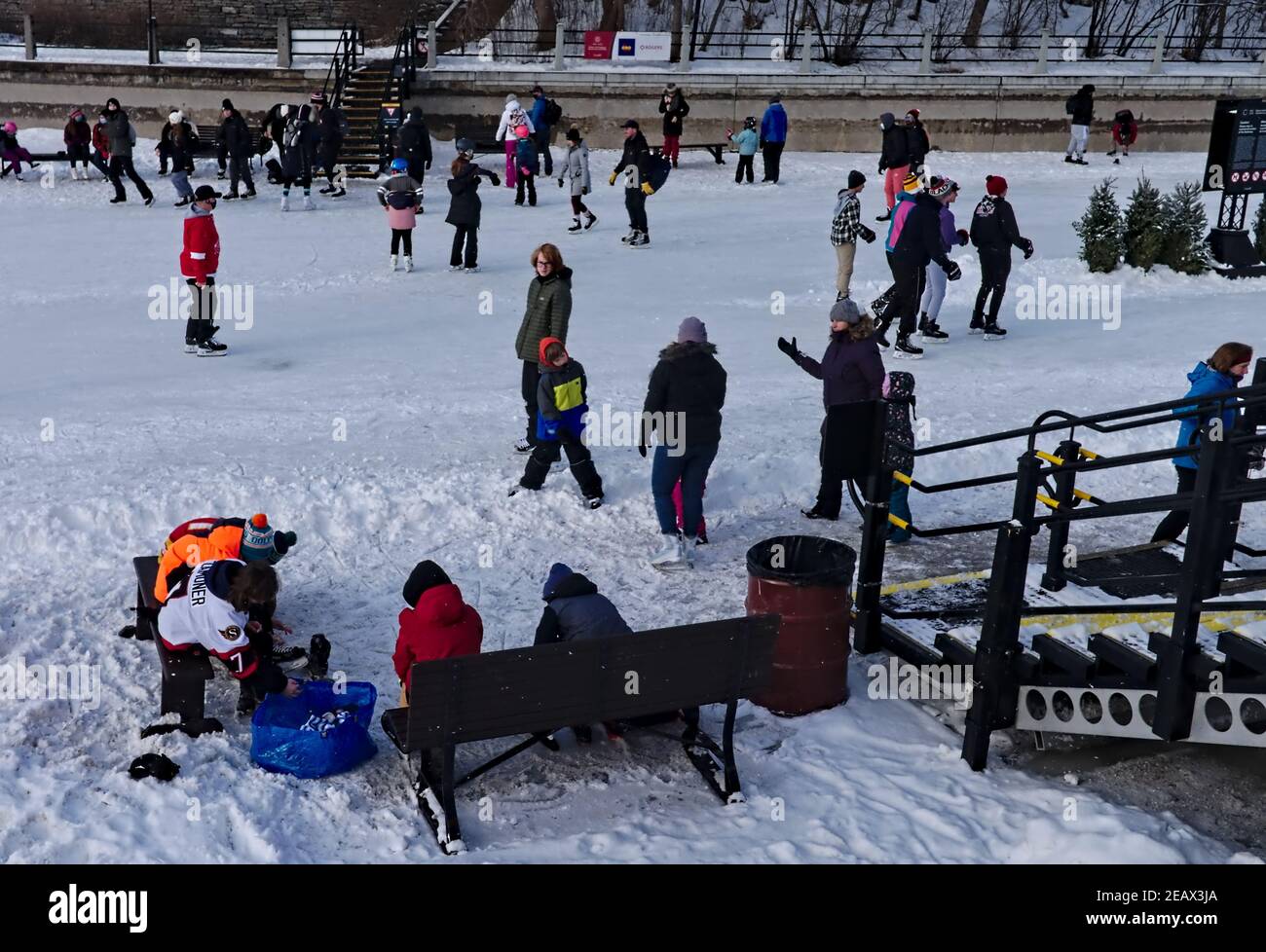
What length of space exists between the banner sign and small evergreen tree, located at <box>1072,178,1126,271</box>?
1497 cm

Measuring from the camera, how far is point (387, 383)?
12461 millimetres

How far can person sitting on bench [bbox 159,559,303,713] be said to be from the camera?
655cm

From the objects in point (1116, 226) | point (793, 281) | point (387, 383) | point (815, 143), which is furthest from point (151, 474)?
point (815, 143)

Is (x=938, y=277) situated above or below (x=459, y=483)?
above

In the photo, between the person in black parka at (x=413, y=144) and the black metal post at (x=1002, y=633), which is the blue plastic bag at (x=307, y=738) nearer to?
the black metal post at (x=1002, y=633)

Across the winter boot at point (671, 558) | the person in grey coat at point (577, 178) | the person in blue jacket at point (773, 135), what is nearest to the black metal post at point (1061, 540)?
the winter boot at point (671, 558)

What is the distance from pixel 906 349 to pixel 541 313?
187 inches

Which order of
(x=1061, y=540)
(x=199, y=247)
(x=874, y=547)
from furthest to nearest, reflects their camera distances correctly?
1. (x=199, y=247)
2. (x=1061, y=540)
3. (x=874, y=547)

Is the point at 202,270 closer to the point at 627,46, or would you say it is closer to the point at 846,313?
the point at 846,313

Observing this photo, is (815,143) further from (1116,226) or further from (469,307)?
(469,307)

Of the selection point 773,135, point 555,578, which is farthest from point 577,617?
point 773,135

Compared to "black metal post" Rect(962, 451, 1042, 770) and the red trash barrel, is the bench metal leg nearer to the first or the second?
the red trash barrel

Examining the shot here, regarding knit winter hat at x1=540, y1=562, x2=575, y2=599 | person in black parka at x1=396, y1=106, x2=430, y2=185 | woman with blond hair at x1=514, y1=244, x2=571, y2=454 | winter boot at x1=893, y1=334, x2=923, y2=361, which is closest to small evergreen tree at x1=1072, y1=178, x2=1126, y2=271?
winter boot at x1=893, y1=334, x2=923, y2=361

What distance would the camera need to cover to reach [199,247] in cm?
1305
